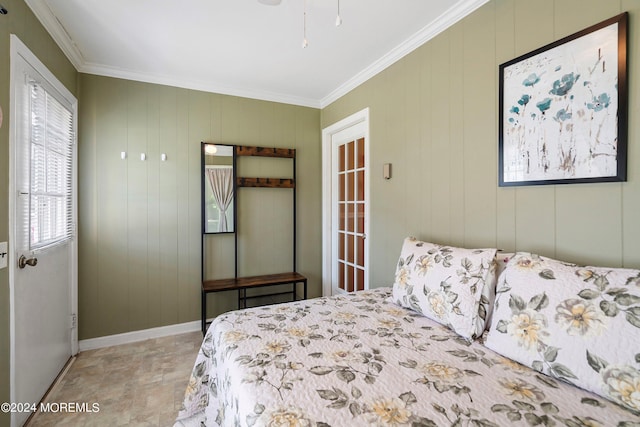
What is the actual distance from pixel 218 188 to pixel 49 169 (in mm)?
1308

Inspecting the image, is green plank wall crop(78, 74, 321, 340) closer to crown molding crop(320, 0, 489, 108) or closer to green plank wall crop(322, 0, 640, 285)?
crown molding crop(320, 0, 489, 108)

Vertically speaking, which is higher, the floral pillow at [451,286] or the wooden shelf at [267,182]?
the wooden shelf at [267,182]

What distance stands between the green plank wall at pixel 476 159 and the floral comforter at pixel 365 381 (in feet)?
2.21

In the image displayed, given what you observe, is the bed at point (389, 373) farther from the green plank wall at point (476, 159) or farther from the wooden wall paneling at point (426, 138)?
the wooden wall paneling at point (426, 138)

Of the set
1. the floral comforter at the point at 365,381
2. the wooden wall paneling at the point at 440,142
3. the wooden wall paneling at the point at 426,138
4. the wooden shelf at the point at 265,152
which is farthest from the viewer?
the wooden shelf at the point at 265,152

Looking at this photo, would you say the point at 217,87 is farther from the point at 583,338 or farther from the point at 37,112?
the point at 583,338

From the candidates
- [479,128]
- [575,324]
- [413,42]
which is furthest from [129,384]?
[413,42]

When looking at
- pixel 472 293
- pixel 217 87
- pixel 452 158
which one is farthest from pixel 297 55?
pixel 472 293

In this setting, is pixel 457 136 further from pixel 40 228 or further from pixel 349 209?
pixel 40 228

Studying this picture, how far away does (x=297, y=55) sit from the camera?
248cm

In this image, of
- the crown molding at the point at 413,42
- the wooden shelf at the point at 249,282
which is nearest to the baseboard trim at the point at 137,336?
the wooden shelf at the point at 249,282

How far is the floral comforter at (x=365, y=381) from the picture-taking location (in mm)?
873

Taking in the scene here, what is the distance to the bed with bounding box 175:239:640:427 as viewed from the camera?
88 centimetres

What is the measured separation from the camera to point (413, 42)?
221 cm
